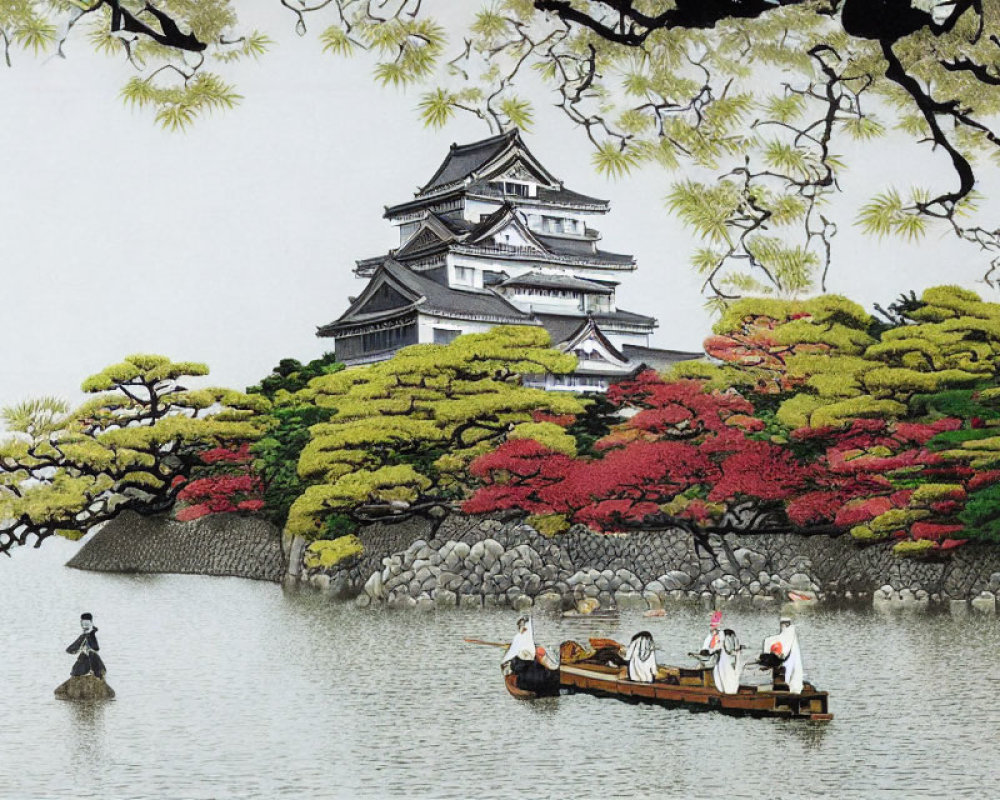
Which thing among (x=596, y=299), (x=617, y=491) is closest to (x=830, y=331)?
(x=617, y=491)

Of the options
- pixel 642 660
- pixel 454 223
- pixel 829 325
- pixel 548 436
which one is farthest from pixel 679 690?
pixel 454 223

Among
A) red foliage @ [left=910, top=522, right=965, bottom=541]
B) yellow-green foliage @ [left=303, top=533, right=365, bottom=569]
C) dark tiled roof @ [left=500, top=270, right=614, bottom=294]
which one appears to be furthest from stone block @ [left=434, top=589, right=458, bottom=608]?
dark tiled roof @ [left=500, top=270, right=614, bottom=294]

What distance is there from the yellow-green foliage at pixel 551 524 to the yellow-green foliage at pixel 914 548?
4736 millimetres

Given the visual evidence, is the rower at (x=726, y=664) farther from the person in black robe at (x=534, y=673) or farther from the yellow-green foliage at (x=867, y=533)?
the yellow-green foliage at (x=867, y=533)

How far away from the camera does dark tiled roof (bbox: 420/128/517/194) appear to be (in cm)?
3600

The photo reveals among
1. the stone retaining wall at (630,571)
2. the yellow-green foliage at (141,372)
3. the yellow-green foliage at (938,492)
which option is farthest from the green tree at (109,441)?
the yellow-green foliage at (938,492)

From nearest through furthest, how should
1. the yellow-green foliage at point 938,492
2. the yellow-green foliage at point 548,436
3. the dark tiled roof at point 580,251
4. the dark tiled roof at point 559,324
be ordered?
the yellow-green foliage at point 938,492 → the yellow-green foliage at point 548,436 → the dark tiled roof at point 559,324 → the dark tiled roof at point 580,251

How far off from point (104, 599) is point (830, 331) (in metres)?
12.4

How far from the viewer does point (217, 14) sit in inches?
291

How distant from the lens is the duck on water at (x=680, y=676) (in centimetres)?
1079

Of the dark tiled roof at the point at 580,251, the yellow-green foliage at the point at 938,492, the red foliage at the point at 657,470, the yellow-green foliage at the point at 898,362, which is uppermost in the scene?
the dark tiled roof at the point at 580,251

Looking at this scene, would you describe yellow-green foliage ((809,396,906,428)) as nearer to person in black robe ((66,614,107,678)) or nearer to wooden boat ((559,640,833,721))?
wooden boat ((559,640,833,721))

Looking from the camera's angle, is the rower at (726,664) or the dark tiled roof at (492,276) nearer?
the rower at (726,664)

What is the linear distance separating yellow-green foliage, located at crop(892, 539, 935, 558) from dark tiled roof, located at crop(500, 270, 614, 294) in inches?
713
